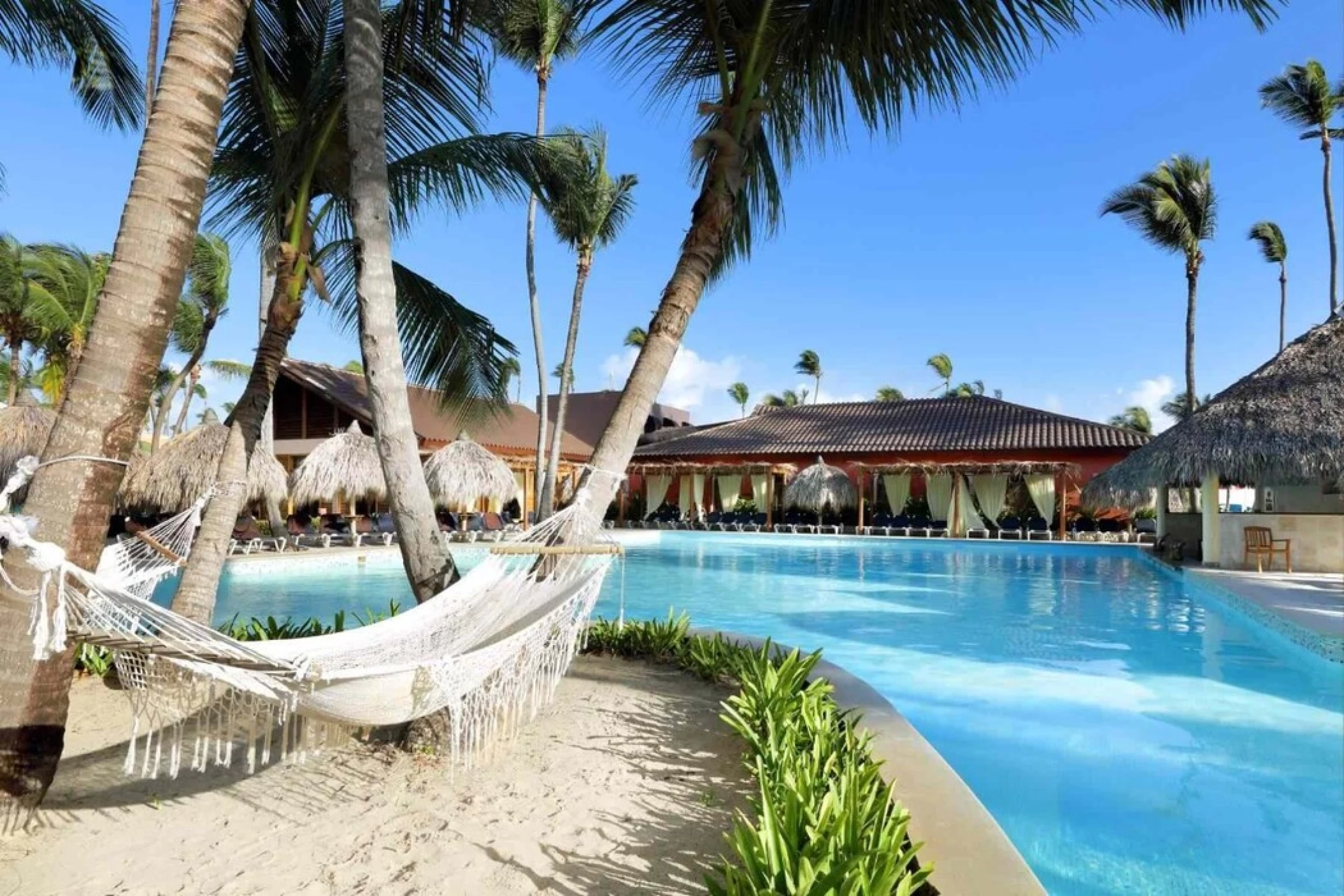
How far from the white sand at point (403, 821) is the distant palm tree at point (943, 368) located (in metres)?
33.7

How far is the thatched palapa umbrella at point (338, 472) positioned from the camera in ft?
40.0

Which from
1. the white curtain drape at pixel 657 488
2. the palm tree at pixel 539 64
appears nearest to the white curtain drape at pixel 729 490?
the white curtain drape at pixel 657 488

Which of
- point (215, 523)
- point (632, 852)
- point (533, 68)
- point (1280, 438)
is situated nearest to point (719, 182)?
point (632, 852)

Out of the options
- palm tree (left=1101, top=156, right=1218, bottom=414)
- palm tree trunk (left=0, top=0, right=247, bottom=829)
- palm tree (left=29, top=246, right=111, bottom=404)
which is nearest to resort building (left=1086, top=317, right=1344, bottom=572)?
palm tree (left=1101, top=156, right=1218, bottom=414)

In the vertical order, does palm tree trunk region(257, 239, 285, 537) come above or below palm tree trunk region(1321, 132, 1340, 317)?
below

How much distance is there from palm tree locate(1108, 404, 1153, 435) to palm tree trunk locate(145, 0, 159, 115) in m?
38.0

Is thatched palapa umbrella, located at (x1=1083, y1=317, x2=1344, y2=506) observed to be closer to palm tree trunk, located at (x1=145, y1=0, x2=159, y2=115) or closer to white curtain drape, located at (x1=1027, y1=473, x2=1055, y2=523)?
white curtain drape, located at (x1=1027, y1=473, x2=1055, y2=523)

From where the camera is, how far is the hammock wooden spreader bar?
2.82 metres

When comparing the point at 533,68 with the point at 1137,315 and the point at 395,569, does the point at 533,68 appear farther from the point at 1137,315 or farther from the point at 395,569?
the point at 1137,315

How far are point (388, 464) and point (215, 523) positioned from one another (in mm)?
1394

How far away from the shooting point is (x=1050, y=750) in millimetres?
3877

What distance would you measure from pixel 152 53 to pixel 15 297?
36.4 ft

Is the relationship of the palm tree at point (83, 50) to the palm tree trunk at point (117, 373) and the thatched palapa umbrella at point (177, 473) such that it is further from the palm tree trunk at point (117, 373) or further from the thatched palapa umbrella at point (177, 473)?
the thatched palapa umbrella at point (177, 473)

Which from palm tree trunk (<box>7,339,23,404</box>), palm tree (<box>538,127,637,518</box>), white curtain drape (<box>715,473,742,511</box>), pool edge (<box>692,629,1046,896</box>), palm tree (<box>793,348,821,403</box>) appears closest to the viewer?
pool edge (<box>692,629,1046,896</box>)
